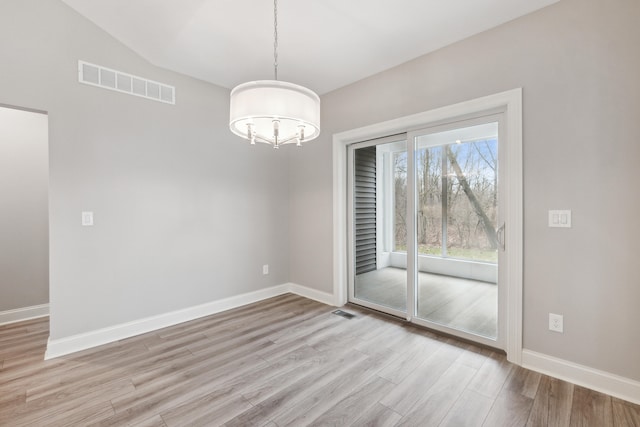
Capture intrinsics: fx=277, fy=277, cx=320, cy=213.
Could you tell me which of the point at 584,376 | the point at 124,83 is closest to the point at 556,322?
the point at 584,376

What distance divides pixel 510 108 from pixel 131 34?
3.45 m

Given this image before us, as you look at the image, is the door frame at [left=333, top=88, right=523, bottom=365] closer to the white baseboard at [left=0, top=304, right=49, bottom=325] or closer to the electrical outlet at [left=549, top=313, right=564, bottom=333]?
the electrical outlet at [left=549, top=313, right=564, bottom=333]

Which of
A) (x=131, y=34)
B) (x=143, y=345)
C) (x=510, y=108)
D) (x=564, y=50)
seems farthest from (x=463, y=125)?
(x=143, y=345)

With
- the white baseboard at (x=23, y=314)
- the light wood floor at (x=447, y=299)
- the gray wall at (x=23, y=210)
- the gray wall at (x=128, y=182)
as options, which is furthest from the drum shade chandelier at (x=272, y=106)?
the white baseboard at (x=23, y=314)

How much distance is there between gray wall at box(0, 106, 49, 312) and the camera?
314 cm

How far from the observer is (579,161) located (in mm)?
2012

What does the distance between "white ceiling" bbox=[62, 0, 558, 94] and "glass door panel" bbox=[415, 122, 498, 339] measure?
2.93 feet

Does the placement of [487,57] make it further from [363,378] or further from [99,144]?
[99,144]

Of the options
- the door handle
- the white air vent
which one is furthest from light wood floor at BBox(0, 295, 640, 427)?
the white air vent

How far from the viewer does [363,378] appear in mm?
2113

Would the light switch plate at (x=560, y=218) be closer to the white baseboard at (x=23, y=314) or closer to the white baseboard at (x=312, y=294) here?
the white baseboard at (x=312, y=294)

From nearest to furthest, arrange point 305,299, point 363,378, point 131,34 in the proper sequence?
point 363,378 → point 131,34 → point 305,299

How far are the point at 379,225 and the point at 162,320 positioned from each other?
271cm

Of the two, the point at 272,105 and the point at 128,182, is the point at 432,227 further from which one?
the point at 128,182
